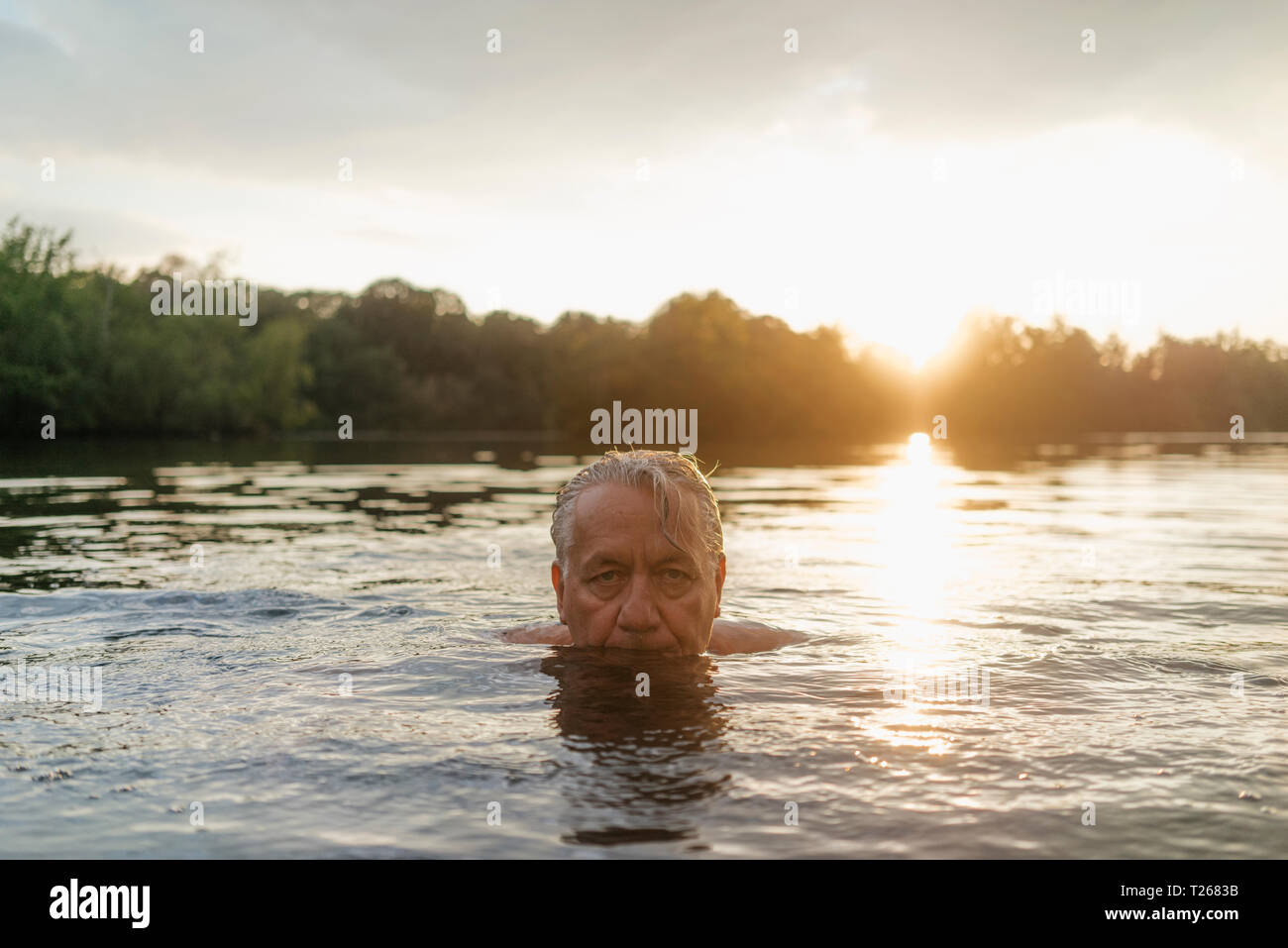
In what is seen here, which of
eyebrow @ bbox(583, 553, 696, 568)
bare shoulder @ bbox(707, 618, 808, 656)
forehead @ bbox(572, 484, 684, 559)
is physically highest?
forehead @ bbox(572, 484, 684, 559)

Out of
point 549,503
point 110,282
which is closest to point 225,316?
point 110,282

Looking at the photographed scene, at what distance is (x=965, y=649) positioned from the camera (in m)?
6.20

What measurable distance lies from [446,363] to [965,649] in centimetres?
10816

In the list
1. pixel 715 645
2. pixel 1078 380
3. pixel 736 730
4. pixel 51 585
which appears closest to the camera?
pixel 736 730

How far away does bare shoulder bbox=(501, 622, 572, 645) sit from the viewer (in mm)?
6056

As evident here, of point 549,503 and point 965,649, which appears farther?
point 549,503

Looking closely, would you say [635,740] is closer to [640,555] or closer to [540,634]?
[640,555]

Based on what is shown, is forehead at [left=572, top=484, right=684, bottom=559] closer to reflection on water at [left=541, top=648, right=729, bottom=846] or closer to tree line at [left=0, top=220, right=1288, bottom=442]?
reflection on water at [left=541, top=648, right=729, bottom=846]

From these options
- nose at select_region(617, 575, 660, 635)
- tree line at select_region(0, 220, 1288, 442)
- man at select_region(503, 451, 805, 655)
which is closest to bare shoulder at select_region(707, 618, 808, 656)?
man at select_region(503, 451, 805, 655)

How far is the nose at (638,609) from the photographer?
489 centimetres

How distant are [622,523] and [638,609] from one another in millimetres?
429

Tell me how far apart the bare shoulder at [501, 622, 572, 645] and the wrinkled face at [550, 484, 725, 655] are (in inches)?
34.5

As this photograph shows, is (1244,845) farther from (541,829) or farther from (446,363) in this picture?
(446,363)
